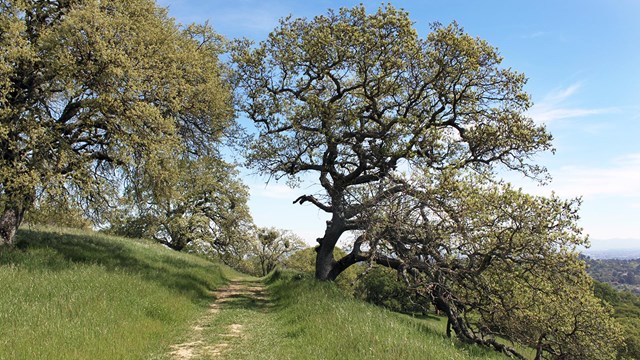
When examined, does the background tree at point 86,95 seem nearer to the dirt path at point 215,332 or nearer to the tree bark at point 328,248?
the dirt path at point 215,332

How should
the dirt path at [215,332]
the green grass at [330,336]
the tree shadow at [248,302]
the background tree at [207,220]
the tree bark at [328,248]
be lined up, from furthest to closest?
the background tree at [207,220] < the tree bark at [328,248] < the tree shadow at [248,302] < the dirt path at [215,332] < the green grass at [330,336]

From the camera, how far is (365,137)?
65.7ft

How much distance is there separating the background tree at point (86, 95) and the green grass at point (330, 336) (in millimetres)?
8011

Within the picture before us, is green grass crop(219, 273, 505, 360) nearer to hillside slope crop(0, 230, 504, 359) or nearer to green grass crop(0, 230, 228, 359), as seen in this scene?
hillside slope crop(0, 230, 504, 359)

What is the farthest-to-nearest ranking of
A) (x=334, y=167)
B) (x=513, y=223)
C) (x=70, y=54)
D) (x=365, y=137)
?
1. (x=334, y=167)
2. (x=365, y=137)
3. (x=70, y=54)
4. (x=513, y=223)

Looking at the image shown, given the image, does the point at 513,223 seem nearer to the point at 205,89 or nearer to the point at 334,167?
the point at 334,167

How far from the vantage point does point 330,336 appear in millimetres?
9414

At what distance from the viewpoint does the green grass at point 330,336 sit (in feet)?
26.4

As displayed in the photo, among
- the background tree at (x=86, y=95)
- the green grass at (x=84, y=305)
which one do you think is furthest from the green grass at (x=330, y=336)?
the background tree at (x=86, y=95)

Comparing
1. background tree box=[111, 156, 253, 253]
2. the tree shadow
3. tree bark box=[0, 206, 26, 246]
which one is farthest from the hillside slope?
background tree box=[111, 156, 253, 253]

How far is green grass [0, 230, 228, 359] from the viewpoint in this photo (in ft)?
25.9

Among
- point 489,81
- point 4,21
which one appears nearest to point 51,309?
point 4,21

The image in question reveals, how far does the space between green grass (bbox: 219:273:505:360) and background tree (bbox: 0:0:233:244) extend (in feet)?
26.3

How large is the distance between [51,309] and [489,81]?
778 inches
